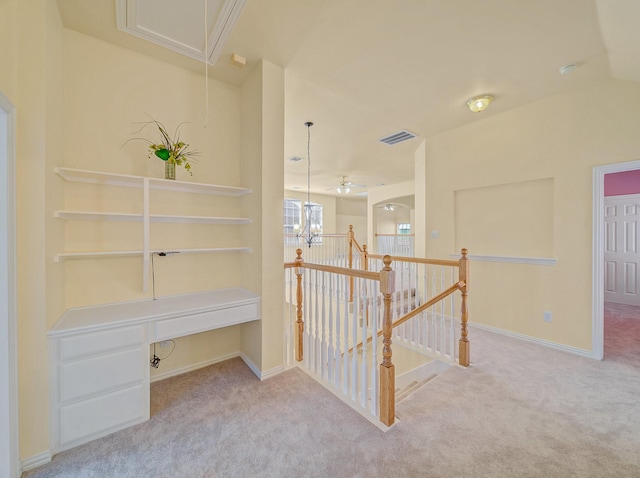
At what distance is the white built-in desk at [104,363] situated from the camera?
1599 mm

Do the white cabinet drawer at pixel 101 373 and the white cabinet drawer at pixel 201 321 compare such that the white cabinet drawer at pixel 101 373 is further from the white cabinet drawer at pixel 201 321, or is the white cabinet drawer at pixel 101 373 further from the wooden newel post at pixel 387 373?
the wooden newel post at pixel 387 373

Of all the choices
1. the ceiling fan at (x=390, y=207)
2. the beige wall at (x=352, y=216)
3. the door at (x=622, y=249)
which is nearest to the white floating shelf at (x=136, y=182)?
the door at (x=622, y=249)

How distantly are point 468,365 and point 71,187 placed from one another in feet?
12.8

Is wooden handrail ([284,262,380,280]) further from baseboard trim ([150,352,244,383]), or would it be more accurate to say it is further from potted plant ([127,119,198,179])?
potted plant ([127,119,198,179])

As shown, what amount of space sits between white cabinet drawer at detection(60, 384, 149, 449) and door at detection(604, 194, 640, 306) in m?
7.30

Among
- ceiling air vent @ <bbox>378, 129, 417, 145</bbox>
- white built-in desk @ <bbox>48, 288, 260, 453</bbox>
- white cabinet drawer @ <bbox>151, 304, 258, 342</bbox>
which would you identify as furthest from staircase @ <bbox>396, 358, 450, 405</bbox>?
ceiling air vent @ <bbox>378, 129, 417, 145</bbox>

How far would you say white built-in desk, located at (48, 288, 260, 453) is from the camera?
160 centimetres

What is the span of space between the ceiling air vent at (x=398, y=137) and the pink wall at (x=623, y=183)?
3.71m

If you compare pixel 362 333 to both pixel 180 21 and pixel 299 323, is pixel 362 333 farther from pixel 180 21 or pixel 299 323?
pixel 180 21

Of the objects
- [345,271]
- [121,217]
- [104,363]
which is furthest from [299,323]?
[121,217]

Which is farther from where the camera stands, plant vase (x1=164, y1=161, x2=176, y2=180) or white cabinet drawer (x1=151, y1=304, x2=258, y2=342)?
plant vase (x1=164, y1=161, x2=176, y2=180)

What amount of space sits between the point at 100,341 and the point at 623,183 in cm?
768

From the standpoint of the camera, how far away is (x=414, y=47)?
7.30ft

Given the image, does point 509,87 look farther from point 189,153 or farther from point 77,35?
point 77,35
